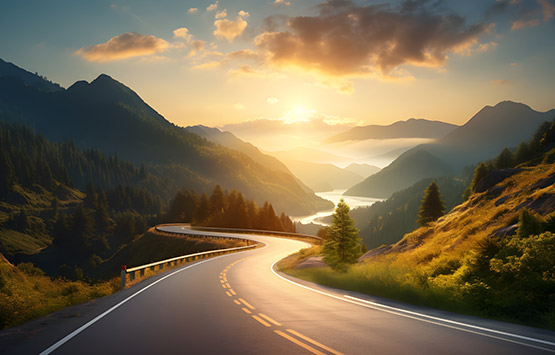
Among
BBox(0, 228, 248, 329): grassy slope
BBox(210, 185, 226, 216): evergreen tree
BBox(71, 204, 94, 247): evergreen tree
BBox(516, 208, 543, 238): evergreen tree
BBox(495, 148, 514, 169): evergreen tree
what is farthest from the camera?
BBox(71, 204, 94, 247): evergreen tree

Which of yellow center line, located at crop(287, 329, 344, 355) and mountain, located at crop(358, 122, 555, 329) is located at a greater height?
mountain, located at crop(358, 122, 555, 329)

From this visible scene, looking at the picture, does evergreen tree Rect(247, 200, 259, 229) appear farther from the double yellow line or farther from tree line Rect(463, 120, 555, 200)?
the double yellow line

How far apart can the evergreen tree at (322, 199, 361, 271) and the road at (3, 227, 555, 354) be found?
29.3 feet

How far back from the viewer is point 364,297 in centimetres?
1441

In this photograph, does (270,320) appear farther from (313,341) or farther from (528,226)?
(528,226)

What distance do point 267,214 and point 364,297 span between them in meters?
84.2

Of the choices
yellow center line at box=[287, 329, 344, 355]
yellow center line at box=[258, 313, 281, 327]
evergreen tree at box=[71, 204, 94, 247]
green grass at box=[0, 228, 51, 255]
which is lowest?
green grass at box=[0, 228, 51, 255]

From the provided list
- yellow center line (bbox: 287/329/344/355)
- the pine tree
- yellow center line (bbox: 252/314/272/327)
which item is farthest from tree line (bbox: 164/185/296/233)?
yellow center line (bbox: 287/329/344/355)

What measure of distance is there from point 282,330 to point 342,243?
49.1ft

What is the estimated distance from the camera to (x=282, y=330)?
867cm

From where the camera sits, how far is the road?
7152 mm

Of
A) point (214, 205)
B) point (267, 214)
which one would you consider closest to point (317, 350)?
point (267, 214)

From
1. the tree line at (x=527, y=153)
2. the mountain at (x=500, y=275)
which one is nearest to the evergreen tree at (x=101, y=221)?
the tree line at (x=527, y=153)

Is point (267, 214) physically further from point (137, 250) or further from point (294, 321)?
point (294, 321)
